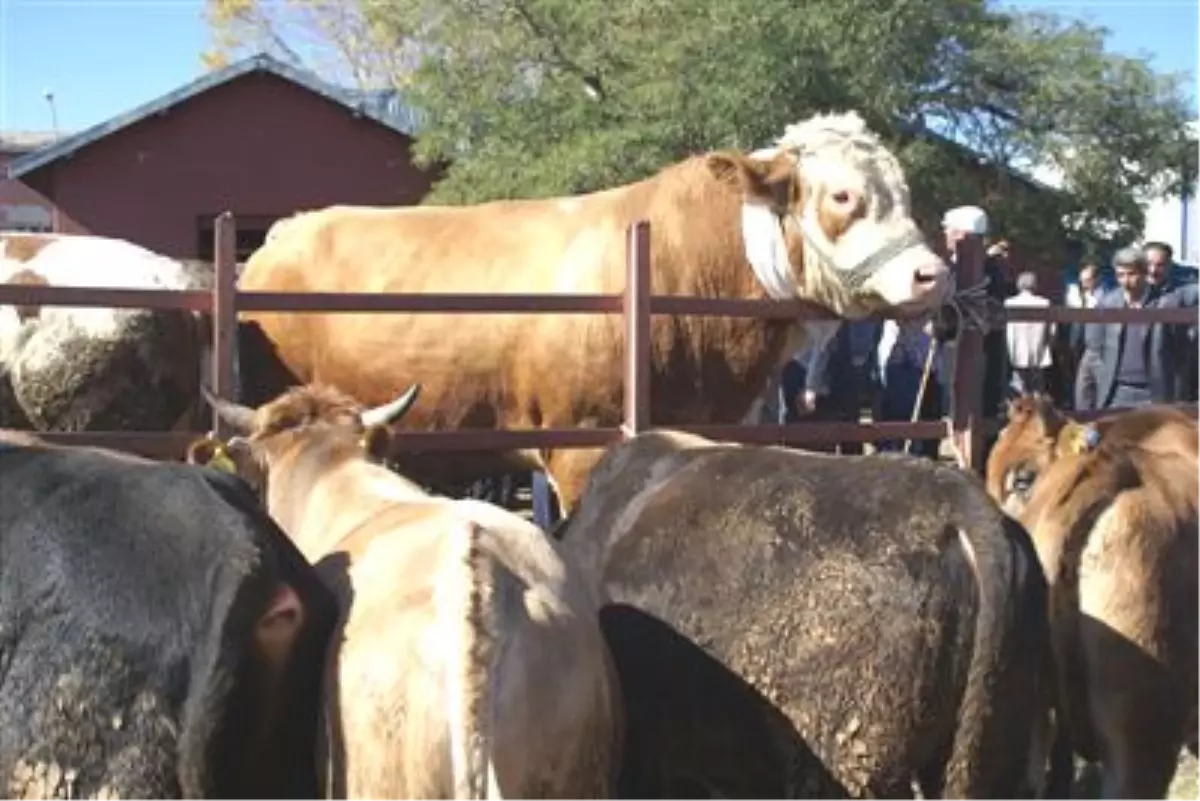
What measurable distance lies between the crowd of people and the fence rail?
45.6 inches

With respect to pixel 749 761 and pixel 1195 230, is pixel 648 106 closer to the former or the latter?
pixel 749 761

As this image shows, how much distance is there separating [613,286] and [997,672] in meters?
3.20

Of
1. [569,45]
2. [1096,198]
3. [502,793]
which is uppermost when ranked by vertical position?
[569,45]

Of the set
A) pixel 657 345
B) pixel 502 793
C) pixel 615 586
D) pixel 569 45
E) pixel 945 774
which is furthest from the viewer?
Result: pixel 569 45

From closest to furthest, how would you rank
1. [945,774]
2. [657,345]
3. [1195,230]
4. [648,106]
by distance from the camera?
[945,774] < [657,345] < [648,106] < [1195,230]

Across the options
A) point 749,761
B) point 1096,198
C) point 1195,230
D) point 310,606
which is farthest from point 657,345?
point 1195,230

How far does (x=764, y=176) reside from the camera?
7.03 metres

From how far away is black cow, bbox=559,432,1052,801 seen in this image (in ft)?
13.8

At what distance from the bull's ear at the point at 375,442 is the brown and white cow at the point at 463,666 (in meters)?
0.60

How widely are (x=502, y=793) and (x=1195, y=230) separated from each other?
32152mm

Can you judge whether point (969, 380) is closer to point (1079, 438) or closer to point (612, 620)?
point (1079, 438)

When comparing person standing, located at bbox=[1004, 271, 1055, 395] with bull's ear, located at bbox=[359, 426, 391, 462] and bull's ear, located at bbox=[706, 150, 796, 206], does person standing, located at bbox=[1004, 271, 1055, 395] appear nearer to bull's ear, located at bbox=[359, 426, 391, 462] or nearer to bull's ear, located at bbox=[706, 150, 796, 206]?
bull's ear, located at bbox=[706, 150, 796, 206]

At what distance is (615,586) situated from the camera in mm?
4766

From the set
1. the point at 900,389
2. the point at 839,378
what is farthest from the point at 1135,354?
the point at 839,378
